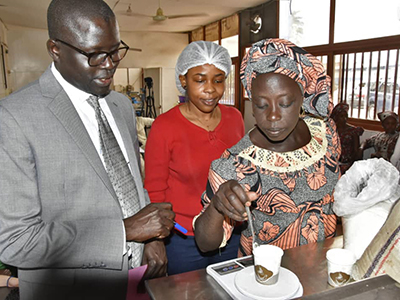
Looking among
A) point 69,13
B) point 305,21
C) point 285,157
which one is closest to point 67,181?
point 69,13

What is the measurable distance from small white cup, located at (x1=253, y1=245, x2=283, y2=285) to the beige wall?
1111cm

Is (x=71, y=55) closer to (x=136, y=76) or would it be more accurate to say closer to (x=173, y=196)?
(x=173, y=196)

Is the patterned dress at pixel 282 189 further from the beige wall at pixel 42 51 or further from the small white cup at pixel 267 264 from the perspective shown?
the beige wall at pixel 42 51

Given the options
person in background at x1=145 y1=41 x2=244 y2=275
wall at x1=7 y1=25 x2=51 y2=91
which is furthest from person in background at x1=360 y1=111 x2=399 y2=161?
wall at x1=7 y1=25 x2=51 y2=91

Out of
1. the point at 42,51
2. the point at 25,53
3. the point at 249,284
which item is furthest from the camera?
the point at 42,51

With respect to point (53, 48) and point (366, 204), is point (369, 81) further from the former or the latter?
point (53, 48)

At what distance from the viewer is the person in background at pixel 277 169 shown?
1.16 meters

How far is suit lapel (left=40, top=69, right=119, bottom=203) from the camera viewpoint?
1.05 meters

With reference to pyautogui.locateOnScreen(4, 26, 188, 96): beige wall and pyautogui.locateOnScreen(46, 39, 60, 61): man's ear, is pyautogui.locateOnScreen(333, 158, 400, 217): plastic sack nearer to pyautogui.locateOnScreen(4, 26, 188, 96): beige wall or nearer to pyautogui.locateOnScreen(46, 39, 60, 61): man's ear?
pyautogui.locateOnScreen(46, 39, 60, 61): man's ear

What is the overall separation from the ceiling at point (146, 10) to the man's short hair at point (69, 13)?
21.5 feet

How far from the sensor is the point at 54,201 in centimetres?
100

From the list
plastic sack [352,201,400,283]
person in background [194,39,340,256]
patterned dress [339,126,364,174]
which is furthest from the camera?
A: patterned dress [339,126,364,174]

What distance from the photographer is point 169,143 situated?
1622 mm

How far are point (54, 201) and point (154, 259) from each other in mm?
495
